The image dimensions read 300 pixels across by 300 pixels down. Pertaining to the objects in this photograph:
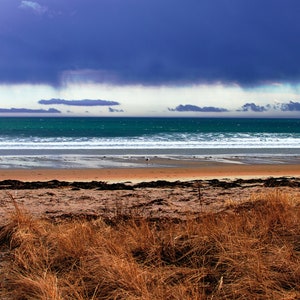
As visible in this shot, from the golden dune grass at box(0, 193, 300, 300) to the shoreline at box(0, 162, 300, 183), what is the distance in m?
8.33

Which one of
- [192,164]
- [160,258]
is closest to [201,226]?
[160,258]

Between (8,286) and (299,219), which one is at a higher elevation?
(299,219)

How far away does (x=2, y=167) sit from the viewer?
17.8m

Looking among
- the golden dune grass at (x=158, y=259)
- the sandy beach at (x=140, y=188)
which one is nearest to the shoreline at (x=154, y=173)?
the sandy beach at (x=140, y=188)

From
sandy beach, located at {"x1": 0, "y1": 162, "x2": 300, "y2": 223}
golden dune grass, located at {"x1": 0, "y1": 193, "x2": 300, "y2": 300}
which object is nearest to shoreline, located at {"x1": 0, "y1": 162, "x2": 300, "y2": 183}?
sandy beach, located at {"x1": 0, "y1": 162, "x2": 300, "y2": 223}

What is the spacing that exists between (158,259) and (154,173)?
1130cm

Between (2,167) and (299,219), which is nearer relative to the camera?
(299,219)

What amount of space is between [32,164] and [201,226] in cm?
1458

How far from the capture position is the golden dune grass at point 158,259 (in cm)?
398

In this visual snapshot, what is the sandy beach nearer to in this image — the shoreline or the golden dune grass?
the shoreline

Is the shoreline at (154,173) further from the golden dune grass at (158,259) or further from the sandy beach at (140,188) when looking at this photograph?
the golden dune grass at (158,259)

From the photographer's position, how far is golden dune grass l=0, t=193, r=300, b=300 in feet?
13.1

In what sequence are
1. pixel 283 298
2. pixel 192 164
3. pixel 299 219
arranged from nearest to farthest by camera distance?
pixel 283 298
pixel 299 219
pixel 192 164

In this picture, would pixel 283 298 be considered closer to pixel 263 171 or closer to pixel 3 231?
pixel 3 231
